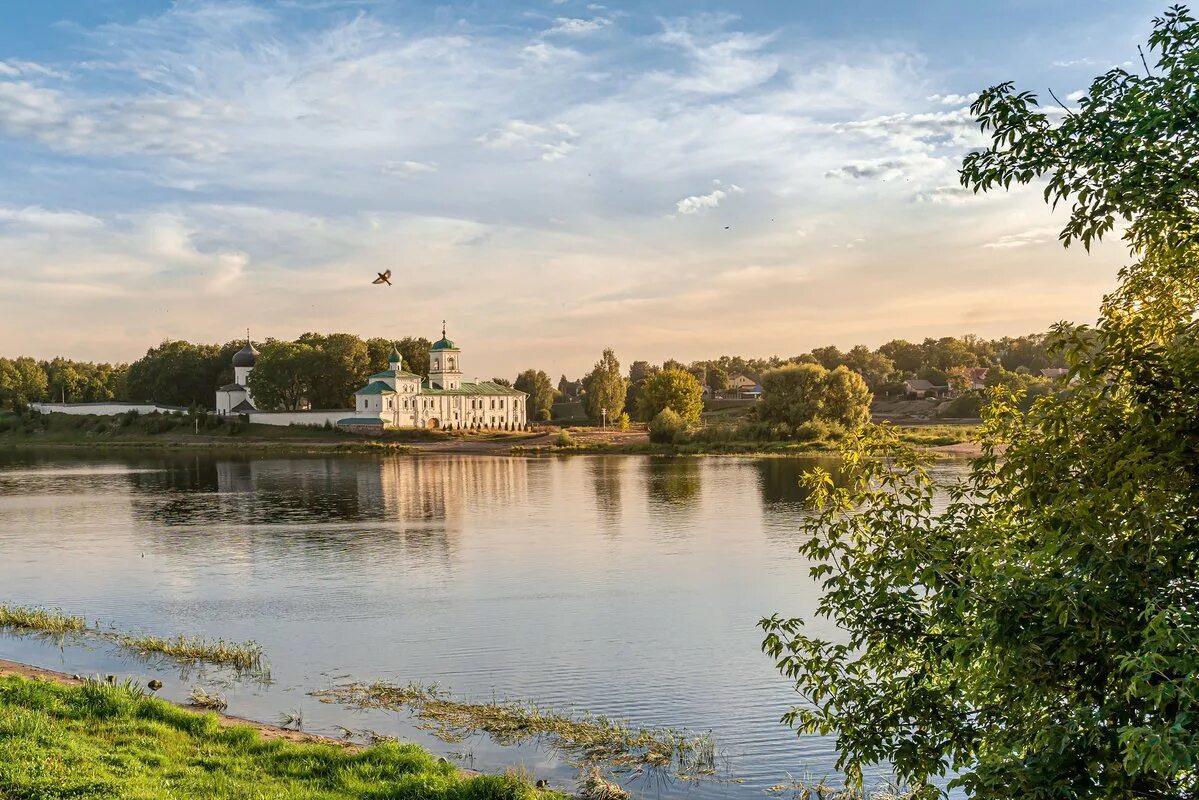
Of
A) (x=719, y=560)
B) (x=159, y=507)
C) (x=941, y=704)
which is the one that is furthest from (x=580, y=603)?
(x=159, y=507)

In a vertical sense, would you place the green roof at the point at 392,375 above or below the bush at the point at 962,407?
above

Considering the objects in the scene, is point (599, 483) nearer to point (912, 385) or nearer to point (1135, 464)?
point (1135, 464)

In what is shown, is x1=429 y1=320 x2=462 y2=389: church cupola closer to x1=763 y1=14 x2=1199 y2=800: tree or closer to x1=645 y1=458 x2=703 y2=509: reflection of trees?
x1=645 y1=458 x2=703 y2=509: reflection of trees

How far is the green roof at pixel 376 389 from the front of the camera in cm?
11044

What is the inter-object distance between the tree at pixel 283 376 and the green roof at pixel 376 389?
8.60 m

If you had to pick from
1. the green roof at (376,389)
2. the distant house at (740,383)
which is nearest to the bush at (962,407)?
the distant house at (740,383)

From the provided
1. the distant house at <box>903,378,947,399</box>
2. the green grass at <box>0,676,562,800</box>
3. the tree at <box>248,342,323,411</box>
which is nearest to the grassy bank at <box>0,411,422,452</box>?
the tree at <box>248,342,323,411</box>

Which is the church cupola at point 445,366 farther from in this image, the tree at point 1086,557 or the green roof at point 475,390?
the tree at point 1086,557

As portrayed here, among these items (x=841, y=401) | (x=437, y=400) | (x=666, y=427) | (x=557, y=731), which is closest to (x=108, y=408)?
(x=437, y=400)

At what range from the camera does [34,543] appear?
32812 millimetres

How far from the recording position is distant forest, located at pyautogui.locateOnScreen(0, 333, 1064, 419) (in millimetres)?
116625

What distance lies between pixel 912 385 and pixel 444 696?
132 metres

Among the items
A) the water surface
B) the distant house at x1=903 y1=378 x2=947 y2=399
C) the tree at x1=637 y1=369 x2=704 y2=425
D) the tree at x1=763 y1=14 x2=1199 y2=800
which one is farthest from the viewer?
the distant house at x1=903 y1=378 x2=947 y2=399

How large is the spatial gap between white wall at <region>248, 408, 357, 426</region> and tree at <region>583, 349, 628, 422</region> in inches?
1142
